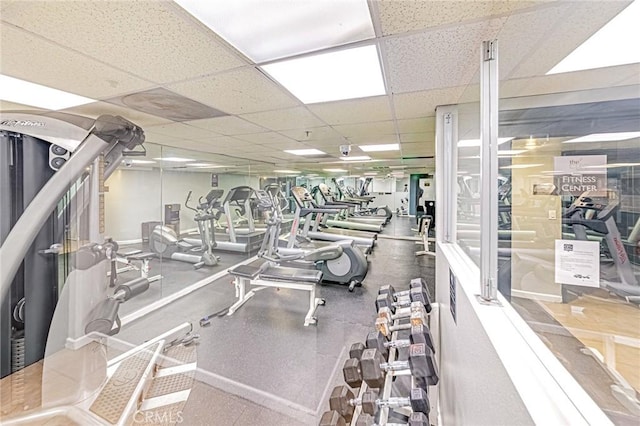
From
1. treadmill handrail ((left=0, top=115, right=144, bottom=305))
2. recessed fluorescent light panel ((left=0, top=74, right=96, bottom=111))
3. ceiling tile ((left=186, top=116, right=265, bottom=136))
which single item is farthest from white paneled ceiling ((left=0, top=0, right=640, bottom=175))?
treadmill handrail ((left=0, top=115, right=144, bottom=305))

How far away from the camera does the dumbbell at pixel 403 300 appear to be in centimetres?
200

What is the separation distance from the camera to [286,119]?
9.09ft

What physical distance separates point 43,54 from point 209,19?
1.03m

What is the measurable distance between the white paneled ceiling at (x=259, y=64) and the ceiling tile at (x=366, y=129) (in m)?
0.48

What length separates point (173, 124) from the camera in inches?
116

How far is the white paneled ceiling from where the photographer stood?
3.47 ft

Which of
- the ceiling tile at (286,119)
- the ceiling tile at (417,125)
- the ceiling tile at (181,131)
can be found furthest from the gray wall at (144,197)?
the ceiling tile at (417,125)

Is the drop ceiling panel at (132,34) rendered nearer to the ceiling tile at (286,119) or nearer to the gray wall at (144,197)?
the ceiling tile at (286,119)

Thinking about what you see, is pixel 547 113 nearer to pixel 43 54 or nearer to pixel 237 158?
pixel 43 54

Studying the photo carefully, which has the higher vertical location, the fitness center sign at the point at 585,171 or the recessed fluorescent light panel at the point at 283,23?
the recessed fluorescent light panel at the point at 283,23

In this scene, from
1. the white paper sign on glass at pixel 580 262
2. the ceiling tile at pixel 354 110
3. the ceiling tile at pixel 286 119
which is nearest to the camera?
the white paper sign on glass at pixel 580 262
